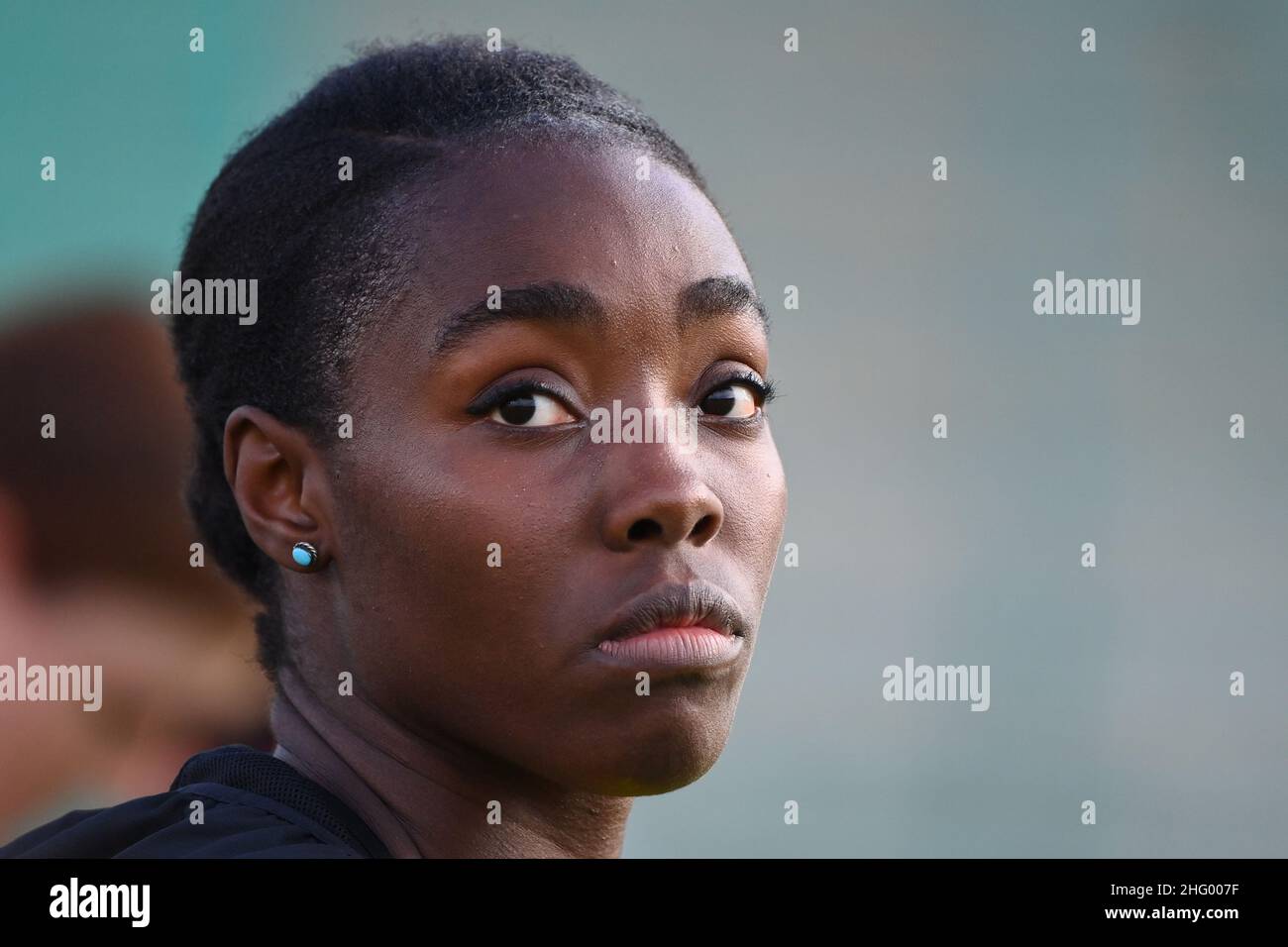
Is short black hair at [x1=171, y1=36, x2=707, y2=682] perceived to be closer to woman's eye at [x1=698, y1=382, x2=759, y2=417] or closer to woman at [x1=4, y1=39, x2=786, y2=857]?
woman at [x1=4, y1=39, x2=786, y2=857]

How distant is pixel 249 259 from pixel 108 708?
2.65 metres

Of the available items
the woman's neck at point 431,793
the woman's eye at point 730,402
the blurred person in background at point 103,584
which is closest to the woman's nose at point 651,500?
the woman's eye at point 730,402

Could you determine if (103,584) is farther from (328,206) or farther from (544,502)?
(544,502)

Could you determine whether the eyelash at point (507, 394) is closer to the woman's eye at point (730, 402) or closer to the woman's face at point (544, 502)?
the woman's face at point (544, 502)

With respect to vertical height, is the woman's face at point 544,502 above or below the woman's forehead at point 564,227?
below

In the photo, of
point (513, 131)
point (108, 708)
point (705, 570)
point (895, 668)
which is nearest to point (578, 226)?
point (513, 131)

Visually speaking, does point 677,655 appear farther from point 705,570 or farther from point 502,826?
point 502,826

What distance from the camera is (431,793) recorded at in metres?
3.00

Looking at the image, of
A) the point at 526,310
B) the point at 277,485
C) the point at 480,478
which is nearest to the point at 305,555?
the point at 277,485

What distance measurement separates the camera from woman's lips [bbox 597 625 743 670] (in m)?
2.74

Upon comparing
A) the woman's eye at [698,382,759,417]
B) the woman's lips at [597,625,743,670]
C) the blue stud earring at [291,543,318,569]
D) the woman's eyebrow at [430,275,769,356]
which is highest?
the woman's eyebrow at [430,275,769,356]

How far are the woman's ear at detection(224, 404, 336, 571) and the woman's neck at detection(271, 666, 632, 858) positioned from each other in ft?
1.16

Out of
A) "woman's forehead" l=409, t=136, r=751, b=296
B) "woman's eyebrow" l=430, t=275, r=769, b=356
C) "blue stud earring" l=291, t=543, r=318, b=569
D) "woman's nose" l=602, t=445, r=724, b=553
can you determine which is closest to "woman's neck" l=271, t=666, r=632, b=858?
"blue stud earring" l=291, t=543, r=318, b=569

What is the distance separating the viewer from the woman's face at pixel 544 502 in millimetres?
2789
